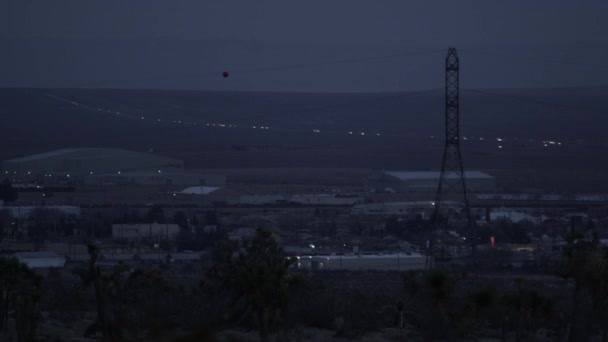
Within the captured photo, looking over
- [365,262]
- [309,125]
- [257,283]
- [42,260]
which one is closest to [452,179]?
[365,262]

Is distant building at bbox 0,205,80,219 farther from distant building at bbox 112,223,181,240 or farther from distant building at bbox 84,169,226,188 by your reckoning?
distant building at bbox 84,169,226,188

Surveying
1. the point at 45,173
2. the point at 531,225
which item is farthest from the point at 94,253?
the point at 45,173

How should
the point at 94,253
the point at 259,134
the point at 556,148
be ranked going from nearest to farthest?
the point at 94,253, the point at 556,148, the point at 259,134

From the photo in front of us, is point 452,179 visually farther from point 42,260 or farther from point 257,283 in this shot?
point 257,283

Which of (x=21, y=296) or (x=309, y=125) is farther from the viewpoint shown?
(x=309, y=125)

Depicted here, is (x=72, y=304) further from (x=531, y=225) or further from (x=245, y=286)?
(x=531, y=225)

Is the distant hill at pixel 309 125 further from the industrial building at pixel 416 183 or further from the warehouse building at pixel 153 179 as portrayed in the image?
the warehouse building at pixel 153 179

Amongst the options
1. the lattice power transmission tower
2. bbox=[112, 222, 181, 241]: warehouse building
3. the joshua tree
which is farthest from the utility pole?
the joshua tree
